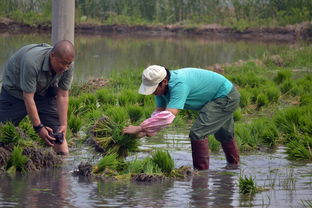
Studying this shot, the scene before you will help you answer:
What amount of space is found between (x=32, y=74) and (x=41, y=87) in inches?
12.7

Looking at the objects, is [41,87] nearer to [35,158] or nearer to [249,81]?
[35,158]

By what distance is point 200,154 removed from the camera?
6742 millimetres

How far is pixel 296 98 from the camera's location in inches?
430

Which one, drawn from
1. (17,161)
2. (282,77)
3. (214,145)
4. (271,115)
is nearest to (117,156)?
→ (17,161)

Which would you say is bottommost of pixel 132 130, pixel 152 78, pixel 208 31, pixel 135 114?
pixel 208 31

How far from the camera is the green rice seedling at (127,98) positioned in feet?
31.9

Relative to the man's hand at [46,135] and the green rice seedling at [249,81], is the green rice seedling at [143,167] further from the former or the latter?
the green rice seedling at [249,81]

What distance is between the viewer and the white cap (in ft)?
20.3

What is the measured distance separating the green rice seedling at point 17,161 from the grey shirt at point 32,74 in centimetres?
48

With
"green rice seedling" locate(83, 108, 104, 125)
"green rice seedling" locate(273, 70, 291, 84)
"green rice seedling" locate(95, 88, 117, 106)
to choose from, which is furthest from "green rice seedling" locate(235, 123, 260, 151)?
"green rice seedling" locate(273, 70, 291, 84)

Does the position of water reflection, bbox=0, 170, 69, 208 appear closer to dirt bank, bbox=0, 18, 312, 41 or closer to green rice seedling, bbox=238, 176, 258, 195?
green rice seedling, bbox=238, 176, 258, 195

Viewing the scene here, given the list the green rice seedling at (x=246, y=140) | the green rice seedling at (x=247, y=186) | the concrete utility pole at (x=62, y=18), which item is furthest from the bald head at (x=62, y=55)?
the concrete utility pole at (x=62, y=18)

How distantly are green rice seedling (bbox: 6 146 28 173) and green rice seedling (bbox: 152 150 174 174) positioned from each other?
3.45ft

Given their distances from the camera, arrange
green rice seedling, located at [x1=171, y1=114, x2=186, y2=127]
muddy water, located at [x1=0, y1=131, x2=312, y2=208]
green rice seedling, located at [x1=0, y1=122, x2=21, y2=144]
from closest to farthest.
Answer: muddy water, located at [x1=0, y1=131, x2=312, y2=208]
green rice seedling, located at [x1=0, y1=122, x2=21, y2=144]
green rice seedling, located at [x1=171, y1=114, x2=186, y2=127]
